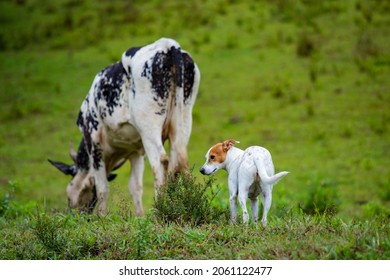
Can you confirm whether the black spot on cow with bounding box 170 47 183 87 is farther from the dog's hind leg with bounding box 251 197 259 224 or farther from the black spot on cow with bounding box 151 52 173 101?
the dog's hind leg with bounding box 251 197 259 224

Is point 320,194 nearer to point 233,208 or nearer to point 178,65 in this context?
point 178,65

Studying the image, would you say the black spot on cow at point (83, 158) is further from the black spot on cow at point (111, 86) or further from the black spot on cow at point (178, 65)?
the black spot on cow at point (178, 65)

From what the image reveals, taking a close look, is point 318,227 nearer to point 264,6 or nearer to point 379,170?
point 379,170

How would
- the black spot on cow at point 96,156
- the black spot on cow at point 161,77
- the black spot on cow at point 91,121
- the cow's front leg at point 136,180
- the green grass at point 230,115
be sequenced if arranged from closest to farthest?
the green grass at point 230,115 → the black spot on cow at point 161,77 → the black spot on cow at point 91,121 → the black spot on cow at point 96,156 → the cow's front leg at point 136,180

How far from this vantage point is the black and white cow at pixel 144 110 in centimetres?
920

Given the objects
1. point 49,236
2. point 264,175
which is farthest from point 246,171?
point 49,236

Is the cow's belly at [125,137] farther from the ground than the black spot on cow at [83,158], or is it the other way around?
the cow's belly at [125,137]

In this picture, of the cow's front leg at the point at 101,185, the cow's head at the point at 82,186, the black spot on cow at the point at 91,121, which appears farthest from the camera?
the cow's head at the point at 82,186

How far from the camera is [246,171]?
21.7 ft

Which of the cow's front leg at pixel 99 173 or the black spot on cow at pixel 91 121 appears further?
the cow's front leg at pixel 99 173

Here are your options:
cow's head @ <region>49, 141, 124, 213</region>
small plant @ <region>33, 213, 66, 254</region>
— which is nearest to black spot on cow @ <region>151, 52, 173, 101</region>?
cow's head @ <region>49, 141, 124, 213</region>

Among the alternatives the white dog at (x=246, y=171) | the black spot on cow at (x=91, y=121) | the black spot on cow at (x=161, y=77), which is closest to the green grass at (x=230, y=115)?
the white dog at (x=246, y=171)

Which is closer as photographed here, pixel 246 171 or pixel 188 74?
pixel 246 171

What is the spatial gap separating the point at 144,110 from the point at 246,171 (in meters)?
2.91
